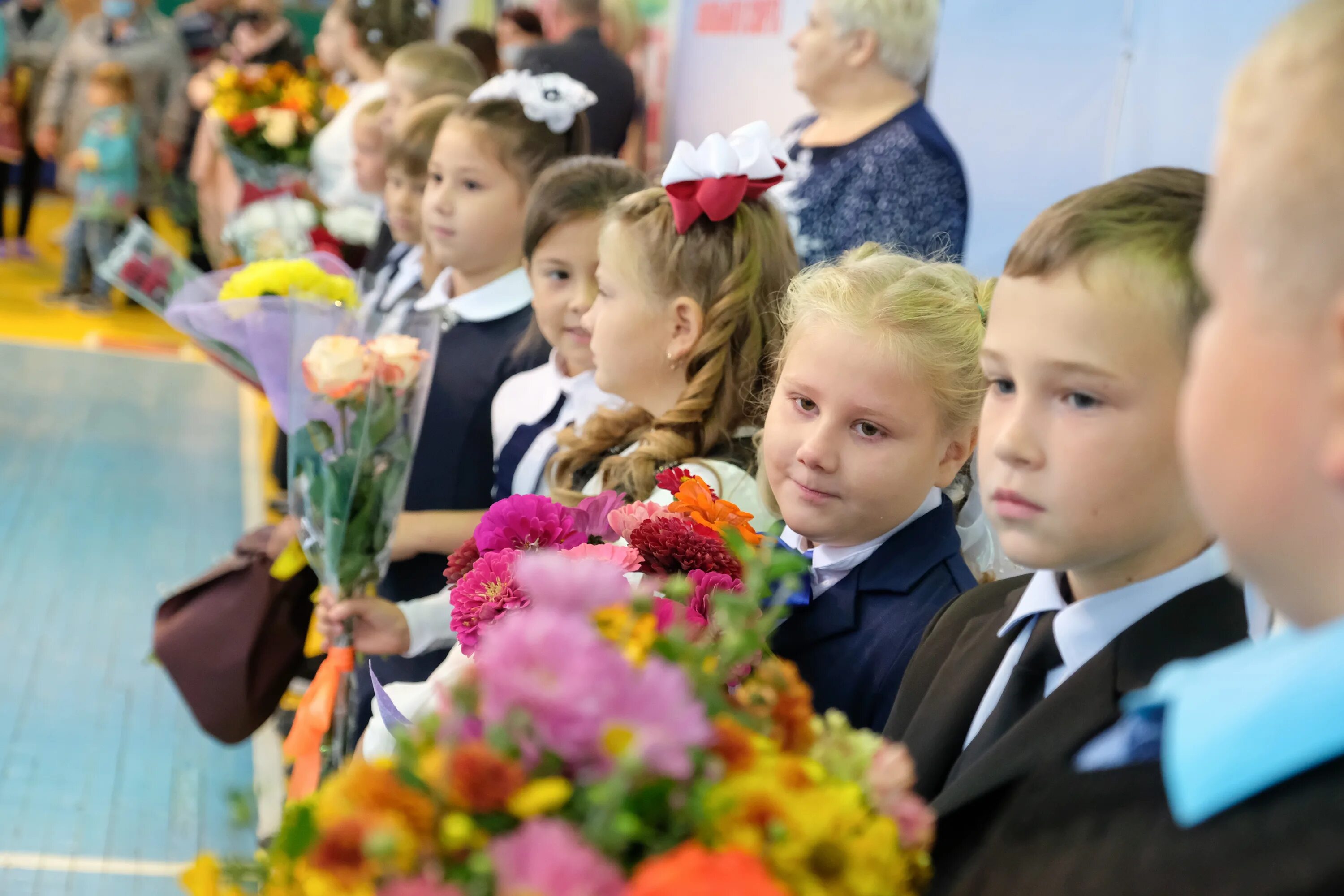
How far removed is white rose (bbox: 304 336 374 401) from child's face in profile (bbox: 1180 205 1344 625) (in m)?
1.47

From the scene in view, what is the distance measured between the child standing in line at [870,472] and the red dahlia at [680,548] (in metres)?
0.24

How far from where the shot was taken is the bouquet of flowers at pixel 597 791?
22.4 inches

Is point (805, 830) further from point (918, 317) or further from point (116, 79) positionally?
point (116, 79)

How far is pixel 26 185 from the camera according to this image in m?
9.10

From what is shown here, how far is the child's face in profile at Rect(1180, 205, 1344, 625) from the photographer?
0.52 meters

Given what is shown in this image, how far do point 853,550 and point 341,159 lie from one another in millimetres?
3528

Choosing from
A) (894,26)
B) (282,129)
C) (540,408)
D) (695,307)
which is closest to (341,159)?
(282,129)

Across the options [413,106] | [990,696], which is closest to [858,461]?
[990,696]

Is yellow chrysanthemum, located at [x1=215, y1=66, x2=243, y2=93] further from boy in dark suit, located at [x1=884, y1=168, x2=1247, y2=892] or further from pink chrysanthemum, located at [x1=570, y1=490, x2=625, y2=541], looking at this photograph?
boy in dark suit, located at [x1=884, y1=168, x2=1247, y2=892]

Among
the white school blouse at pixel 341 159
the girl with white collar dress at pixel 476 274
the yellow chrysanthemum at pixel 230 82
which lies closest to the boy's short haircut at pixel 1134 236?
the girl with white collar dress at pixel 476 274

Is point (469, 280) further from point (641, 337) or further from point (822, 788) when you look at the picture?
point (822, 788)

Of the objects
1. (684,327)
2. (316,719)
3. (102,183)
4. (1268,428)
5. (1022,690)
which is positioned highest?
(1268,428)

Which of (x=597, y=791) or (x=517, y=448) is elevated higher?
(x=597, y=791)

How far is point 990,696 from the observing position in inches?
40.9
